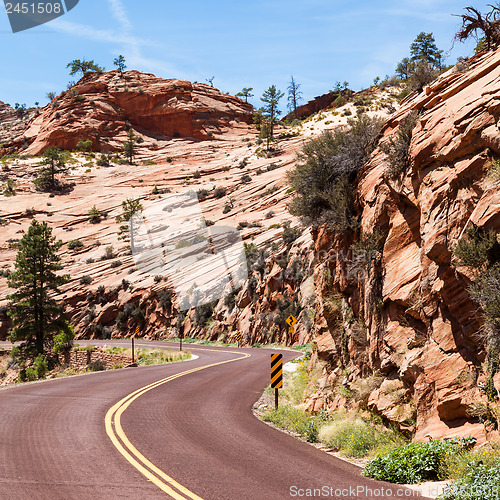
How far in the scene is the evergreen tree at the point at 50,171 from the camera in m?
78.1

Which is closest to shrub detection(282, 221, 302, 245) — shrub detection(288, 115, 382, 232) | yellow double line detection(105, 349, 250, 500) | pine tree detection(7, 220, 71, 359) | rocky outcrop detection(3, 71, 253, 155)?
pine tree detection(7, 220, 71, 359)

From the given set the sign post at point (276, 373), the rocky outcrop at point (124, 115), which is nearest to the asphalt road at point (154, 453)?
the sign post at point (276, 373)

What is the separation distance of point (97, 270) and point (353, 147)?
4474cm

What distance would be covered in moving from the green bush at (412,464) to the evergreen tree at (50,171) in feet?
268

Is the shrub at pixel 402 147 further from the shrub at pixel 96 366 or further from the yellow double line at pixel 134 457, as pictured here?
the shrub at pixel 96 366

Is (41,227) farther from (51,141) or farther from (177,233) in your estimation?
(51,141)

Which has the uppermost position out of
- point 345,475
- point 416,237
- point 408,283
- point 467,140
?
point 467,140

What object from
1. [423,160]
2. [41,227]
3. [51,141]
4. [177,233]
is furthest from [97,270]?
[51,141]

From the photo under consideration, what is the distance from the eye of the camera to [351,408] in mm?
9938

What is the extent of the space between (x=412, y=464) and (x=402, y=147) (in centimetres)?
650

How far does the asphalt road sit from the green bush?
0.27 m

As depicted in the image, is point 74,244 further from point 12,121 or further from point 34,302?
point 12,121

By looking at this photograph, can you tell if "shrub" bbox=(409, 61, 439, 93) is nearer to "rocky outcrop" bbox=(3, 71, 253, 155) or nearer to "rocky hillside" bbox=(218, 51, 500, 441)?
"rocky hillside" bbox=(218, 51, 500, 441)

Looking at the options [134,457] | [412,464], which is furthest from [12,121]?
[412,464]
